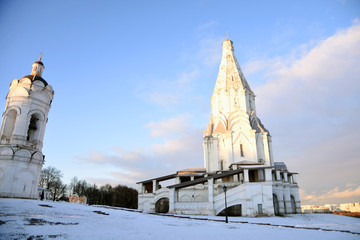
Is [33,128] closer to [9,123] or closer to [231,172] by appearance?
[9,123]

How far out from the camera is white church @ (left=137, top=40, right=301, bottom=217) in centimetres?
2639

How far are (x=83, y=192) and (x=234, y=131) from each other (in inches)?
1829

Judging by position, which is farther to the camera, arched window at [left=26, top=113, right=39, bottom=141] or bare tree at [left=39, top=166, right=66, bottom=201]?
bare tree at [left=39, top=166, right=66, bottom=201]

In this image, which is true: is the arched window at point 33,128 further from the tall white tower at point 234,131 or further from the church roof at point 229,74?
the church roof at point 229,74

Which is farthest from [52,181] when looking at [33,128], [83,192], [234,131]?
[234,131]

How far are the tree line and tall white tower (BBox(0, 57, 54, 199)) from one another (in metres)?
36.9

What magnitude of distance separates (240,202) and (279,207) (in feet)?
22.0

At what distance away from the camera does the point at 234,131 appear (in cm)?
3928

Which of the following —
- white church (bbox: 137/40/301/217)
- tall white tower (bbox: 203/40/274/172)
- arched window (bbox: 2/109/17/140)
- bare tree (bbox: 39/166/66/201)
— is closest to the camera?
arched window (bbox: 2/109/17/140)

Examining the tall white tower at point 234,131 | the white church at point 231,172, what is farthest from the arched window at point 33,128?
the tall white tower at point 234,131

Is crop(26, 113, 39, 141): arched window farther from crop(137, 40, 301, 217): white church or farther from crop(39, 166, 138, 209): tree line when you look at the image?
crop(39, 166, 138, 209): tree line

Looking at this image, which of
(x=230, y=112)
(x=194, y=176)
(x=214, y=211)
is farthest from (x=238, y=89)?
(x=214, y=211)

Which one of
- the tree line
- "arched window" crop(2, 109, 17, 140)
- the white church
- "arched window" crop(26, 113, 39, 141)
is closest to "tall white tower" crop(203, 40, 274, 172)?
the white church

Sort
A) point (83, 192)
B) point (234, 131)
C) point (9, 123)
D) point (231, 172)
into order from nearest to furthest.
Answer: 1. point (9, 123)
2. point (231, 172)
3. point (234, 131)
4. point (83, 192)
